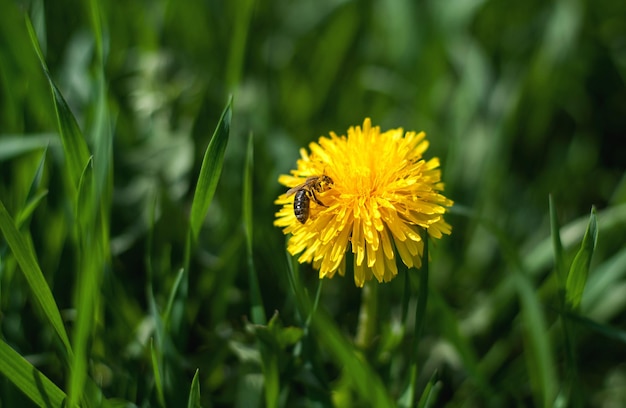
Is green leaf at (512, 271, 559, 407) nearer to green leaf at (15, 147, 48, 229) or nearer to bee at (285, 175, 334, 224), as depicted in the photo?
bee at (285, 175, 334, 224)

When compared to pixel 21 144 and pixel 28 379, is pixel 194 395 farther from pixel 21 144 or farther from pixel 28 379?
pixel 21 144

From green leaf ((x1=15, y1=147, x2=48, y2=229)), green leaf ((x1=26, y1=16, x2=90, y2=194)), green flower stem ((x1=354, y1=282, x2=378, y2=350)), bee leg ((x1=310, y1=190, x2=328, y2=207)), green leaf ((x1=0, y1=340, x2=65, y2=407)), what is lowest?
green leaf ((x1=0, y1=340, x2=65, y2=407))

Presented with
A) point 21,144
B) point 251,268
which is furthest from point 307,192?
point 21,144

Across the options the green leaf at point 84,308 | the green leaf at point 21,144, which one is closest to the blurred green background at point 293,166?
the green leaf at point 21,144

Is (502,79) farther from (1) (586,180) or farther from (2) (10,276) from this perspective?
(2) (10,276)

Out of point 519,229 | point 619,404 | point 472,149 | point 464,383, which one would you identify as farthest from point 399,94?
point 619,404

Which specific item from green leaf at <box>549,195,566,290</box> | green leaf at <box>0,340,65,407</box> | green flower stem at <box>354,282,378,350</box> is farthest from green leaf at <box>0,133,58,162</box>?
green leaf at <box>549,195,566,290</box>

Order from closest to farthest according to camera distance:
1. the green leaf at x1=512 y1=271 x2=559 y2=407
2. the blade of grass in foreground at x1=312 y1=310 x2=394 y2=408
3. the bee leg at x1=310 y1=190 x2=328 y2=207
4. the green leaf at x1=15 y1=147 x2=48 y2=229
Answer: the blade of grass in foreground at x1=312 y1=310 x2=394 y2=408 → the bee leg at x1=310 y1=190 x2=328 y2=207 → the green leaf at x1=15 y1=147 x2=48 y2=229 → the green leaf at x1=512 y1=271 x2=559 y2=407
